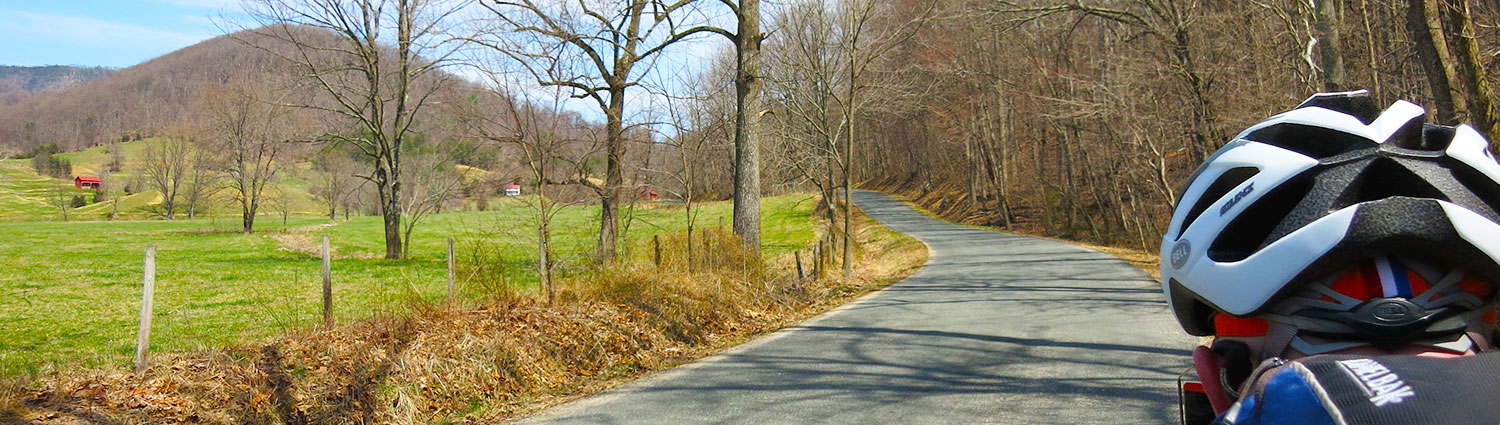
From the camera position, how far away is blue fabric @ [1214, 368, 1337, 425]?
1.17 meters

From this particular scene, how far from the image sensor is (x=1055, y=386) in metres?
7.02

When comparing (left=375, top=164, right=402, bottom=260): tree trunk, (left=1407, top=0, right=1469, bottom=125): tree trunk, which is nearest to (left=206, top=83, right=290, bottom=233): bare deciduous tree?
(left=375, top=164, right=402, bottom=260): tree trunk

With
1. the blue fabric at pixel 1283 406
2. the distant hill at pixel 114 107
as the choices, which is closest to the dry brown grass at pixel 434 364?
the blue fabric at pixel 1283 406

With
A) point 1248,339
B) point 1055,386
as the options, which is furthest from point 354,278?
point 1248,339

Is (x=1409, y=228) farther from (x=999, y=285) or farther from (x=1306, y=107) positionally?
(x=999, y=285)

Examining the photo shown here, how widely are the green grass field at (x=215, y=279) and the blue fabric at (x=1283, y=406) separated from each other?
8.13m

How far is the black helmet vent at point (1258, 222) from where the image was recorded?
1.63m

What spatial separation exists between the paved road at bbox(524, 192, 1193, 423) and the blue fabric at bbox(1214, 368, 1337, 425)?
504cm

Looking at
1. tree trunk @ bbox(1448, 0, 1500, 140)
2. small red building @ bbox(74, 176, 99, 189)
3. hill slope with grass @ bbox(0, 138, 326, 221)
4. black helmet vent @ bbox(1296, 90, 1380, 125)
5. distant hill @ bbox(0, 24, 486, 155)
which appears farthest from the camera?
distant hill @ bbox(0, 24, 486, 155)

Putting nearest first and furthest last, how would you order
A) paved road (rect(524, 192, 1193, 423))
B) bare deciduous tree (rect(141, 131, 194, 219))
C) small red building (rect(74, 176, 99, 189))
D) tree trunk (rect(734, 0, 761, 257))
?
paved road (rect(524, 192, 1193, 423))
tree trunk (rect(734, 0, 761, 257))
bare deciduous tree (rect(141, 131, 194, 219))
small red building (rect(74, 176, 99, 189))

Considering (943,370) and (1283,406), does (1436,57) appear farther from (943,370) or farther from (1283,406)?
(1283,406)

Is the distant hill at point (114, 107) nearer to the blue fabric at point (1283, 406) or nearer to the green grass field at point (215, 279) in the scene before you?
the green grass field at point (215, 279)

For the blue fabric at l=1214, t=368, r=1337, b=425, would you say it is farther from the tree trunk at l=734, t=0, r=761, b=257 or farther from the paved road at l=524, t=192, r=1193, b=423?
the tree trunk at l=734, t=0, r=761, b=257

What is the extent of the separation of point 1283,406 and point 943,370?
6891 millimetres
